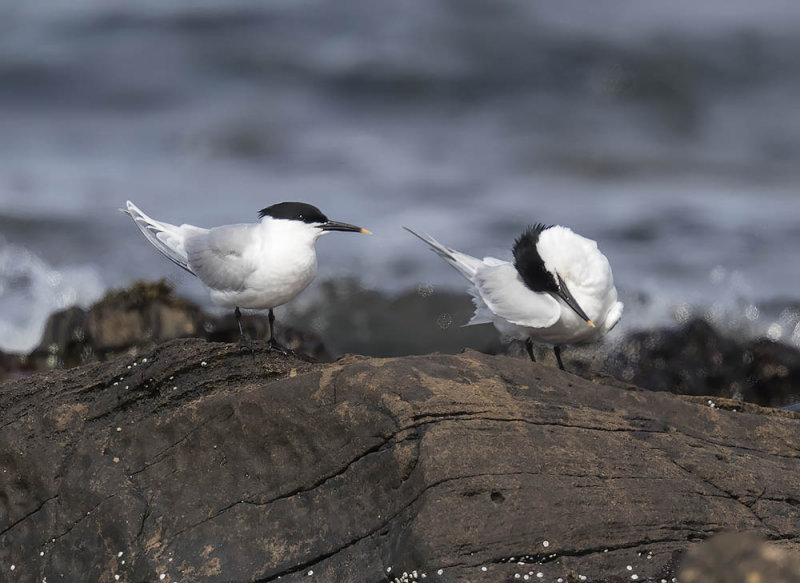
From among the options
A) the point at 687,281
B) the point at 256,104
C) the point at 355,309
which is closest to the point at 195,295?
the point at 355,309

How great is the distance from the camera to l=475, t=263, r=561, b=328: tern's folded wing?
6137 millimetres

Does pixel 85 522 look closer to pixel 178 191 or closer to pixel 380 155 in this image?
pixel 178 191

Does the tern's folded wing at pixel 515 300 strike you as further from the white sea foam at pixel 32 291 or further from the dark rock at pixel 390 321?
the white sea foam at pixel 32 291

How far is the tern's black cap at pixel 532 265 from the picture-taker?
6.19 meters

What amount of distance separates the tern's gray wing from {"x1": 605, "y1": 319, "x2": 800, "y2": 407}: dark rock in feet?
12.6

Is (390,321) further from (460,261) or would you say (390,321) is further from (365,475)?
(365,475)

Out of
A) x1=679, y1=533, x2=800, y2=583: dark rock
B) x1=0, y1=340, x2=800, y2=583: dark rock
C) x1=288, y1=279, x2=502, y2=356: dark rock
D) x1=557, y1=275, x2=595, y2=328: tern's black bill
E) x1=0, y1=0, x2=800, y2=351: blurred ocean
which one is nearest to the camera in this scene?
x1=679, y1=533, x2=800, y2=583: dark rock

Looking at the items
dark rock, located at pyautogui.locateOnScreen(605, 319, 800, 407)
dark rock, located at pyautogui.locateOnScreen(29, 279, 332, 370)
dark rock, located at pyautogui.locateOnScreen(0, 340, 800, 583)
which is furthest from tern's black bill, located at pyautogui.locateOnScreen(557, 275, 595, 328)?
dark rock, located at pyautogui.locateOnScreen(29, 279, 332, 370)

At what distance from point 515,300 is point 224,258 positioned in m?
1.75

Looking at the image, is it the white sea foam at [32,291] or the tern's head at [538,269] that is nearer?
the tern's head at [538,269]

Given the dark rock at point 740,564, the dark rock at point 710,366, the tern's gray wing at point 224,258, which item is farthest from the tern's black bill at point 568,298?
the dark rock at point 740,564

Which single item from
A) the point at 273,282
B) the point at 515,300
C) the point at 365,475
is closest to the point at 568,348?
the point at 515,300

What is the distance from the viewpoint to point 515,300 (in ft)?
20.7

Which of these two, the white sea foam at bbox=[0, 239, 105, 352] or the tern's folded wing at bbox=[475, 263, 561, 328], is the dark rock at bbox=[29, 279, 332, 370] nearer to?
the white sea foam at bbox=[0, 239, 105, 352]
